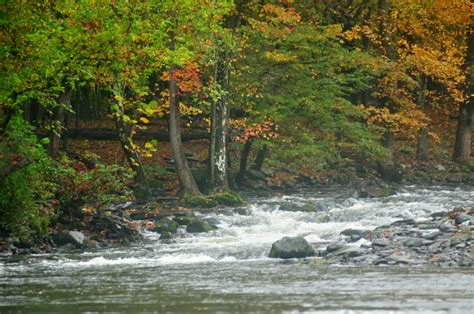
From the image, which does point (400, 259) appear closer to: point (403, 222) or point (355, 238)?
point (355, 238)

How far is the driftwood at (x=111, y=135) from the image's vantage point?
37188mm

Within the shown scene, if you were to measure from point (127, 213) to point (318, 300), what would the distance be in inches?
550

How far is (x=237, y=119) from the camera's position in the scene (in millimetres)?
34062

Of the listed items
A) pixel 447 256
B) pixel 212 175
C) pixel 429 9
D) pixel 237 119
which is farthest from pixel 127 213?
pixel 429 9

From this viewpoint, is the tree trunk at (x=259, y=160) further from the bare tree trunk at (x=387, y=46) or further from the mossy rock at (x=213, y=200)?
the mossy rock at (x=213, y=200)

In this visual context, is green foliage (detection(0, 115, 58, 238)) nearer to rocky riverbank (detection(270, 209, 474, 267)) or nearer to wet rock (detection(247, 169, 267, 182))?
rocky riverbank (detection(270, 209, 474, 267))

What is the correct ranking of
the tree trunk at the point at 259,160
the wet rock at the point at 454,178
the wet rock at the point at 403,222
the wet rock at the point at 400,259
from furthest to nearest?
1. the wet rock at the point at 454,178
2. the tree trunk at the point at 259,160
3. the wet rock at the point at 403,222
4. the wet rock at the point at 400,259

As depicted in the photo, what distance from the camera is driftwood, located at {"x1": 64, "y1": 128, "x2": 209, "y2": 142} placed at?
122ft

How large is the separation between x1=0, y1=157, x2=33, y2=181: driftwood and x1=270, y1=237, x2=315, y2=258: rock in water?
6109 millimetres

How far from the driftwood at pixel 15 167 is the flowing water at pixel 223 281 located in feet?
6.79

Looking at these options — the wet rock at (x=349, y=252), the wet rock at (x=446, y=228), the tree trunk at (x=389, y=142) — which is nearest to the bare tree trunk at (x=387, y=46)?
the tree trunk at (x=389, y=142)

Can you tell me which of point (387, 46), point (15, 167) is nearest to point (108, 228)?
point (15, 167)

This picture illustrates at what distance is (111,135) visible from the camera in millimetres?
37375

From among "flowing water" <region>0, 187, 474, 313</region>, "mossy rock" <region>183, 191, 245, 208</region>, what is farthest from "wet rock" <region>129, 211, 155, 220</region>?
"mossy rock" <region>183, 191, 245, 208</region>
